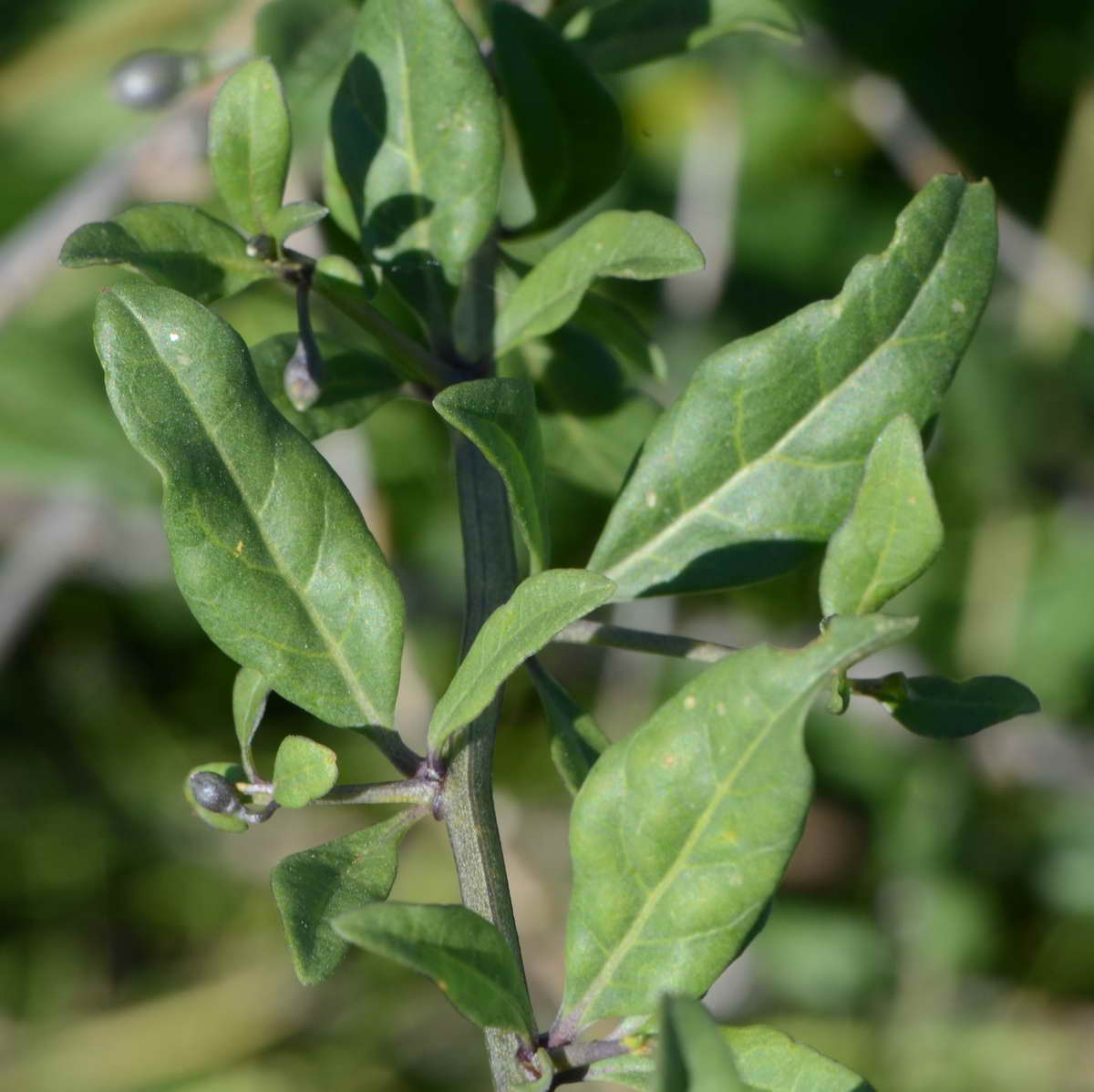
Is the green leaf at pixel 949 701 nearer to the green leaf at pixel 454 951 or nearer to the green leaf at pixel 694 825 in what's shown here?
the green leaf at pixel 694 825

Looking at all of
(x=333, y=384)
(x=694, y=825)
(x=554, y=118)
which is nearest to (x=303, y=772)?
(x=694, y=825)

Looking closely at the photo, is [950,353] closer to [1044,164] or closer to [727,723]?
[727,723]

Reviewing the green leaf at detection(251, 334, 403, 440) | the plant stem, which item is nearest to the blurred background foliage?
the green leaf at detection(251, 334, 403, 440)

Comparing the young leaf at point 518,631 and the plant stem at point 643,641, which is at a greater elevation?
the young leaf at point 518,631

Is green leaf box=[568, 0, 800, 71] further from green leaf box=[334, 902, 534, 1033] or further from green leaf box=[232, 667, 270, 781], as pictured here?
green leaf box=[334, 902, 534, 1033]

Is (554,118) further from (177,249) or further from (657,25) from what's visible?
(177,249)

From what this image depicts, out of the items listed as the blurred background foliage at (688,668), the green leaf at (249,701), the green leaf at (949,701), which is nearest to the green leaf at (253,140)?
the green leaf at (249,701)

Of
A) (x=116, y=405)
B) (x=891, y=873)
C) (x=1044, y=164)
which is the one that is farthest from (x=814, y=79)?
(x=116, y=405)

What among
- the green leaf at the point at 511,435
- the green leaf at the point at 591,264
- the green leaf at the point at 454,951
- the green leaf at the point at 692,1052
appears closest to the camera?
the green leaf at the point at 692,1052
